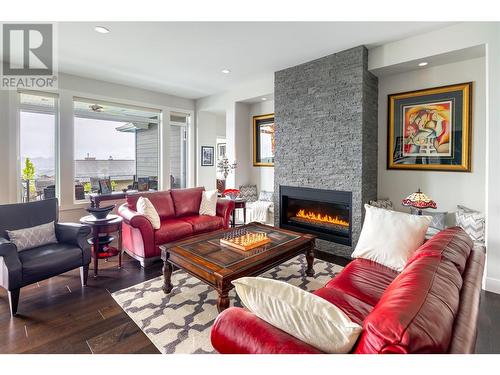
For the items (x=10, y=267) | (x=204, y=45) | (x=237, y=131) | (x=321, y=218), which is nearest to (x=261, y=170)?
(x=237, y=131)

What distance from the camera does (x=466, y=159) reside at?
3.37 m

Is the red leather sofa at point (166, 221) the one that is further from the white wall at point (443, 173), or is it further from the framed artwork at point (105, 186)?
the white wall at point (443, 173)

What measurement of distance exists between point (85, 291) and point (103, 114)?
3808mm

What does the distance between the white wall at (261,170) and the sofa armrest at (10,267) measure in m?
4.22

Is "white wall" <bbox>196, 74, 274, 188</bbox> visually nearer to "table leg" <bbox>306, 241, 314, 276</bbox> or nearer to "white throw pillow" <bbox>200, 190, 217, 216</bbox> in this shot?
"white throw pillow" <bbox>200, 190, 217, 216</bbox>

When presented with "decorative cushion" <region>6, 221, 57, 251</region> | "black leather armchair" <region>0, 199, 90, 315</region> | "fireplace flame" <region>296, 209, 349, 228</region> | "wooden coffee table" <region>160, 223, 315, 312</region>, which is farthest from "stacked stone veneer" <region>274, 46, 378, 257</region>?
"decorative cushion" <region>6, 221, 57, 251</region>

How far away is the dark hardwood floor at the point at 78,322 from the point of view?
191 centimetres

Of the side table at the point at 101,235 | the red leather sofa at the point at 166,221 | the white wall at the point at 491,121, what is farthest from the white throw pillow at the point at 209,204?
the white wall at the point at 491,121

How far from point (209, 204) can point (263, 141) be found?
2076 millimetres

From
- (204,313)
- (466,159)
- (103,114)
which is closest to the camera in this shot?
(204,313)
